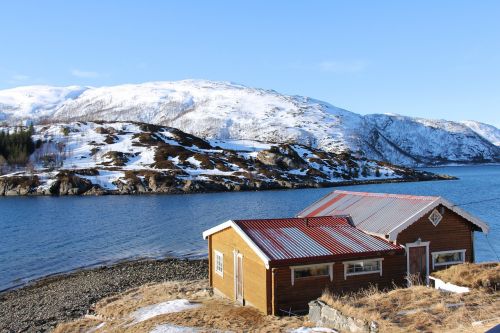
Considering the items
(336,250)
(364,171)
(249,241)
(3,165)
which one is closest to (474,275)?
(336,250)

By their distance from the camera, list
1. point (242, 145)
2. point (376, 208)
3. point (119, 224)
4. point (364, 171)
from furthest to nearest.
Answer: point (242, 145)
point (364, 171)
point (119, 224)
point (376, 208)

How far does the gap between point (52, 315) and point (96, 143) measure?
5312 inches

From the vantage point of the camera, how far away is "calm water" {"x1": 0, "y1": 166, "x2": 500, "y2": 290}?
45562mm

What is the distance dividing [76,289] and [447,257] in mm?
23755

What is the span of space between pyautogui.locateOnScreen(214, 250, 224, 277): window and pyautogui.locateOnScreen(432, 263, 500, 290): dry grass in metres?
10.4

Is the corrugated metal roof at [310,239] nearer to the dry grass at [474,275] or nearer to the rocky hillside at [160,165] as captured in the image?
the dry grass at [474,275]

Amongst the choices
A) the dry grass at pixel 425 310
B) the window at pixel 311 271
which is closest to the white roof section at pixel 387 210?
the window at pixel 311 271

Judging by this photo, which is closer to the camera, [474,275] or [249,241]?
[474,275]

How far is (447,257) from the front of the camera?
25297mm

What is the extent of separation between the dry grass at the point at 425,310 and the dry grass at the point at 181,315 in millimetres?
2650

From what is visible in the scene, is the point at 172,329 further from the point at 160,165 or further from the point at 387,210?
the point at 160,165

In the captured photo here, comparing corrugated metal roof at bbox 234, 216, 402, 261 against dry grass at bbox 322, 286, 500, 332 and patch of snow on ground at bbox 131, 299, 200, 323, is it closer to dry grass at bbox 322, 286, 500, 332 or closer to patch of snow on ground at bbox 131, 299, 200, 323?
dry grass at bbox 322, 286, 500, 332

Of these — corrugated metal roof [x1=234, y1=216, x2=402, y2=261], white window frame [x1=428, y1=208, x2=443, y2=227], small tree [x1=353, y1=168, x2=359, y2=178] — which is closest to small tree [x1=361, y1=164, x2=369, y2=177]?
small tree [x1=353, y1=168, x2=359, y2=178]

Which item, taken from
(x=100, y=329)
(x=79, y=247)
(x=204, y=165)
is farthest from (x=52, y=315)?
(x=204, y=165)
